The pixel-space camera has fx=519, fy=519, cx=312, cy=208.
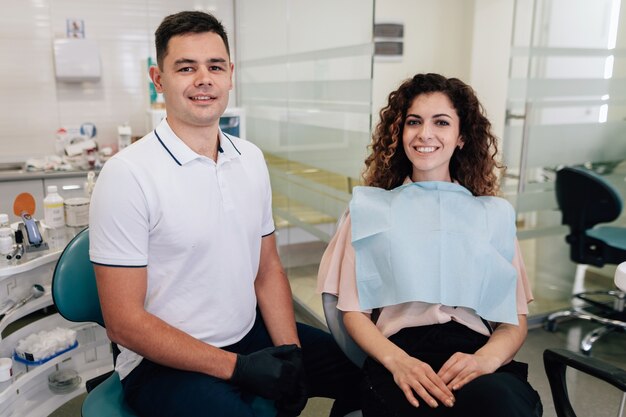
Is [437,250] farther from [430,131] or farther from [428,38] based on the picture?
[428,38]

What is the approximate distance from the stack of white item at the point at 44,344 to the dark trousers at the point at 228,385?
66 centimetres

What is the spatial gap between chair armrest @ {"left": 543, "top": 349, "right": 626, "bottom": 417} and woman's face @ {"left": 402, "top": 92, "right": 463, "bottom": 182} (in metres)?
0.59

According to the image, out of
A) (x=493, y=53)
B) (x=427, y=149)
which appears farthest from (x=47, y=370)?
(x=493, y=53)

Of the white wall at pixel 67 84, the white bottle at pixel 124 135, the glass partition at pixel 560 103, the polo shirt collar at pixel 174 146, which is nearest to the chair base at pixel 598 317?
the glass partition at pixel 560 103

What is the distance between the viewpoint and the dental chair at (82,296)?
4.40 ft

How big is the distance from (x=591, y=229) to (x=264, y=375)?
2.35 meters

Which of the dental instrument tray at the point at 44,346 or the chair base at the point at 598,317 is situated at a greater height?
the dental instrument tray at the point at 44,346

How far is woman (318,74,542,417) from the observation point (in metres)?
1.31

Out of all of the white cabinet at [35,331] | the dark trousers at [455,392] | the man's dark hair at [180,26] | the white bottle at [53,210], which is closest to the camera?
the dark trousers at [455,392]

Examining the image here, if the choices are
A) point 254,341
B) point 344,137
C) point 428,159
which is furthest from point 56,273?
point 344,137

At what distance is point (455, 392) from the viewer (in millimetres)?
1195

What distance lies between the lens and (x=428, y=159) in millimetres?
1481

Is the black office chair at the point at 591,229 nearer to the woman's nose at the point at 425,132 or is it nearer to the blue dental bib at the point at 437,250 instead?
the blue dental bib at the point at 437,250

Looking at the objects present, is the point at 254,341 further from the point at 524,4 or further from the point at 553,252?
the point at 524,4
